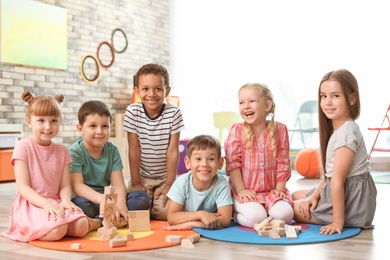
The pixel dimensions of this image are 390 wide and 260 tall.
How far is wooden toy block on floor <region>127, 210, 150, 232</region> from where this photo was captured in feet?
8.62

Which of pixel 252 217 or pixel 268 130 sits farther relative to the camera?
pixel 268 130

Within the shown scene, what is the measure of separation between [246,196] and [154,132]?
0.66 m

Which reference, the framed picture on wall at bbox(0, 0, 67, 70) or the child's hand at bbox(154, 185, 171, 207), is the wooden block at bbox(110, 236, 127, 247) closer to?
the child's hand at bbox(154, 185, 171, 207)

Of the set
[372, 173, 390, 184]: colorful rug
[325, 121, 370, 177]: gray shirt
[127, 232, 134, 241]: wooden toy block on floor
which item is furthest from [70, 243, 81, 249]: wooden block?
[372, 173, 390, 184]: colorful rug

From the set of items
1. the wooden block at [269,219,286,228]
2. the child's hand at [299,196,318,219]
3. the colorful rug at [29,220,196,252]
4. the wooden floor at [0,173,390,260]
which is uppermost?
the child's hand at [299,196,318,219]

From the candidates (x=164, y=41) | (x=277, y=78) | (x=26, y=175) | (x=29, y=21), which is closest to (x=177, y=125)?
(x=26, y=175)

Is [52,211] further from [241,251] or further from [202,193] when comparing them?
[241,251]

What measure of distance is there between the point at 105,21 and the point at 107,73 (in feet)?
2.04

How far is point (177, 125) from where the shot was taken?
121 inches

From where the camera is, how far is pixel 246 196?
107 inches

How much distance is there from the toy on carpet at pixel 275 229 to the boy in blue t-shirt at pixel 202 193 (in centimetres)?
19

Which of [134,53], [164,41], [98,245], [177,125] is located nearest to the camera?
[98,245]

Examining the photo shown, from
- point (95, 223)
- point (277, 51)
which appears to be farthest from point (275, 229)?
point (277, 51)

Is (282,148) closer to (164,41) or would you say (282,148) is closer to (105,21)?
(105,21)
